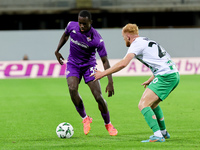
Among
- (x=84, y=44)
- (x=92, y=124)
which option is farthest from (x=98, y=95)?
(x=92, y=124)

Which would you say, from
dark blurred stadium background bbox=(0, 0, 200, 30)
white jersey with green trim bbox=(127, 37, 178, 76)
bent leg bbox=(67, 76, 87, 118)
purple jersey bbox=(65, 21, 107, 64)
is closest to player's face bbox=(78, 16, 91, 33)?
purple jersey bbox=(65, 21, 107, 64)

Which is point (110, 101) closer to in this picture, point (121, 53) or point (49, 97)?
point (49, 97)

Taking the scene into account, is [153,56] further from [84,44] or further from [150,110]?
[84,44]

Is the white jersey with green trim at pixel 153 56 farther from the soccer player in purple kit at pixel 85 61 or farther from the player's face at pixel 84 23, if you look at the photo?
the player's face at pixel 84 23

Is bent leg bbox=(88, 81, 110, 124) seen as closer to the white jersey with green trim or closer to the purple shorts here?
the purple shorts

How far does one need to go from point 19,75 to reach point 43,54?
7595 mm

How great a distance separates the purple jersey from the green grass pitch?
1.47 meters

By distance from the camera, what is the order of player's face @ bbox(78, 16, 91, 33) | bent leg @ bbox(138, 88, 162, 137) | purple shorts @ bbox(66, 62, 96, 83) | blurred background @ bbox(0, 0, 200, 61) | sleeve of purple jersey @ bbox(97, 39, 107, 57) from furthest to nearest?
blurred background @ bbox(0, 0, 200, 61), purple shorts @ bbox(66, 62, 96, 83), sleeve of purple jersey @ bbox(97, 39, 107, 57), player's face @ bbox(78, 16, 91, 33), bent leg @ bbox(138, 88, 162, 137)

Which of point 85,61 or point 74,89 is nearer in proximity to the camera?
point 74,89

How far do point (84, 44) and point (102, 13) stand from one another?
29627 millimetres

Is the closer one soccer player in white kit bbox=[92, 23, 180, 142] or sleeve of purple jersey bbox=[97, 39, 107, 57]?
soccer player in white kit bbox=[92, 23, 180, 142]

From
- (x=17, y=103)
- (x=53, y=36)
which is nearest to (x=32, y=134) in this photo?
(x=17, y=103)

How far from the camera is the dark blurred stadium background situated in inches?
1468

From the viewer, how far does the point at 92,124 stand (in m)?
9.86
